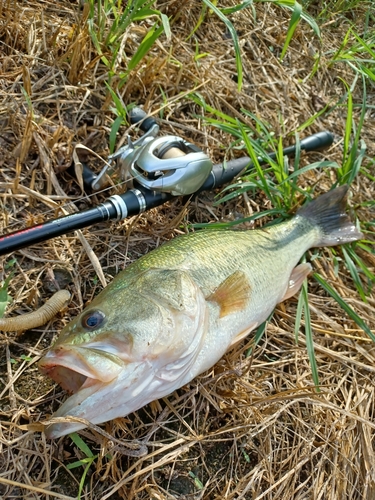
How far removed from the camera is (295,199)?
11.5 ft

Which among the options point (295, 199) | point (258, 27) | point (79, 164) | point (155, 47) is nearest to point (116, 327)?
point (79, 164)

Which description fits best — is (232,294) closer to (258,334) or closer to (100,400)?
(258,334)

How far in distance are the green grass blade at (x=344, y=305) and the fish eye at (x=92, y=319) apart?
180cm

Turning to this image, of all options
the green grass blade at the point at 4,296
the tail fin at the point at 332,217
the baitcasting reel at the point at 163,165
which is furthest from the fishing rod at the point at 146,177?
the tail fin at the point at 332,217

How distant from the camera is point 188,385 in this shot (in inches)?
104

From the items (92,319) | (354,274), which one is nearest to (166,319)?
(92,319)

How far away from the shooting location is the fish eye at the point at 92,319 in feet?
6.80

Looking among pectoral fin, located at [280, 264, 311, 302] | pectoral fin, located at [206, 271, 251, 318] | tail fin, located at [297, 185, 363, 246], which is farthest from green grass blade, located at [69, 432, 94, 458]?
tail fin, located at [297, 185, 363, 246]

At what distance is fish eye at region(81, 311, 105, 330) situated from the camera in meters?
2.07

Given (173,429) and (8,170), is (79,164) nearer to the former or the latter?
(8,170)

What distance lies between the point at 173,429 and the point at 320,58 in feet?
12.4

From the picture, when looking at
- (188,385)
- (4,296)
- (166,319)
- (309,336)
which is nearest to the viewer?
(166,319)

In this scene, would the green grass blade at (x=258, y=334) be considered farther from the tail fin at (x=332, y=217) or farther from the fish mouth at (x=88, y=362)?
the fish mouth at (x=88, y=362)

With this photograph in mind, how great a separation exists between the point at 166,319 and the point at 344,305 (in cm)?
157
